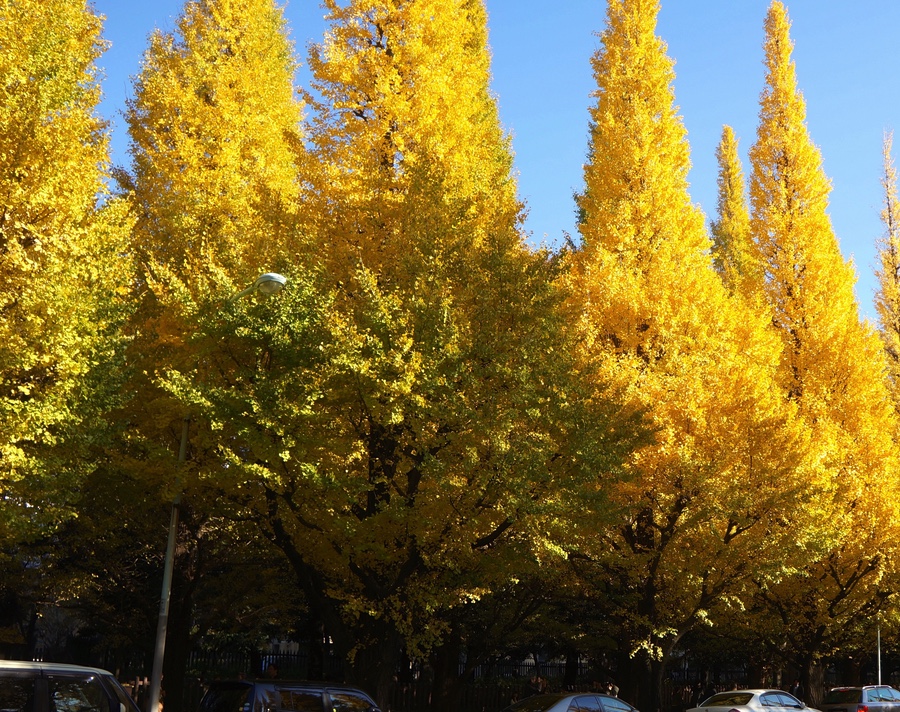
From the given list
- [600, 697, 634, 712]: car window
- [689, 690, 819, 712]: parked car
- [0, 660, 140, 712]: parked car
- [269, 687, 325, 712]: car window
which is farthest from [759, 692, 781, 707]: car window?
[0, 660, 140, 712]: parked car

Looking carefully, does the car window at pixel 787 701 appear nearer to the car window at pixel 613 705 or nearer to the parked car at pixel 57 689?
the car window at pixel 613 705

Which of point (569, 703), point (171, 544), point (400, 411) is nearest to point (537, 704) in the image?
point (569, 703)

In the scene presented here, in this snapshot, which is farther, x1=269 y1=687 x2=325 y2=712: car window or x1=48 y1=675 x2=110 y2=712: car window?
x1=269 y1=687 x2=325 y2=712: car window

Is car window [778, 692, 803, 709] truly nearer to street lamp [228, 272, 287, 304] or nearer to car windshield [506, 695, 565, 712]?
car windshield [506, 695, 565, 712]

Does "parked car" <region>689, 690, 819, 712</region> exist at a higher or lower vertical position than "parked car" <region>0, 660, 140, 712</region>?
lower

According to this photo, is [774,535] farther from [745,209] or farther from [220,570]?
[745,209]

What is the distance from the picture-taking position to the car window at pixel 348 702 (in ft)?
38.2

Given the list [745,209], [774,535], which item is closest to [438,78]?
[774,535]

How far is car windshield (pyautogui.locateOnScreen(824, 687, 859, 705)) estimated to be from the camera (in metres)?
20.8

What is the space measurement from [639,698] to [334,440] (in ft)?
30.7

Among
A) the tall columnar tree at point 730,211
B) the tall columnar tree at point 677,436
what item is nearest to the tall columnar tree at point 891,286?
the tall columnar tree at point 730,211

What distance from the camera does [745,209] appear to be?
3903 cm

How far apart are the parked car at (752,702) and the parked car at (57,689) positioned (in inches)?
467

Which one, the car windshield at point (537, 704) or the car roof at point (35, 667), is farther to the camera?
the car windshield at point (537, 704)
